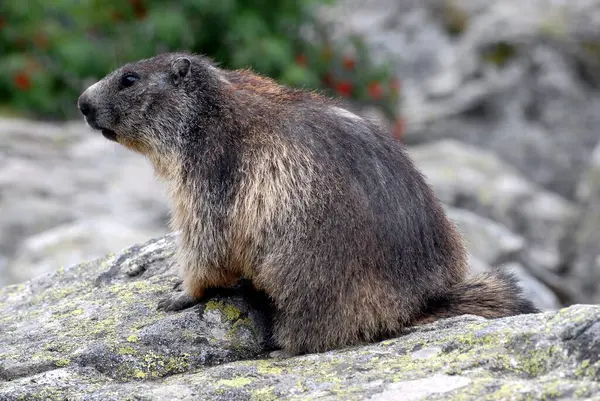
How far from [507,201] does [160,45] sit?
23.0 feet

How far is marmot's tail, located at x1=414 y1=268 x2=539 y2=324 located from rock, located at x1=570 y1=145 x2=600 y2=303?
5.77 metres

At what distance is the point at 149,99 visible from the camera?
670cm

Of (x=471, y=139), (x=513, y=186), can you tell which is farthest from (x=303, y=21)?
(x=513, y=186)

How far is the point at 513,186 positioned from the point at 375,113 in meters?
4.05

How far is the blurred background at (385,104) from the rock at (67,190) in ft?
0.09

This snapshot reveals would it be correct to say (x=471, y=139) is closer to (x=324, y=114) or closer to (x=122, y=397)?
(x=324, y=114)

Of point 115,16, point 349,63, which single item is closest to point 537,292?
point 349,63

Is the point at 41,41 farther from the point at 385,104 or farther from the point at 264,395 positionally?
the point at 264,395

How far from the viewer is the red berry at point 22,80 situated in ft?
58.2

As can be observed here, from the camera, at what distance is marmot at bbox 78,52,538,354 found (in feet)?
18.8

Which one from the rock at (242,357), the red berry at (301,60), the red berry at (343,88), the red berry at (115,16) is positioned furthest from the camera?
the red berry at (343,88)

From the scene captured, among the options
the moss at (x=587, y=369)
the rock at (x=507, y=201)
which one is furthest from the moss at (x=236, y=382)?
the rock at (x=507, y=201)

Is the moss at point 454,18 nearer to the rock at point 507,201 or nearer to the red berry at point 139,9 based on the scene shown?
the rock at point 507,201

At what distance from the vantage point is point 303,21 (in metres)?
17.5
